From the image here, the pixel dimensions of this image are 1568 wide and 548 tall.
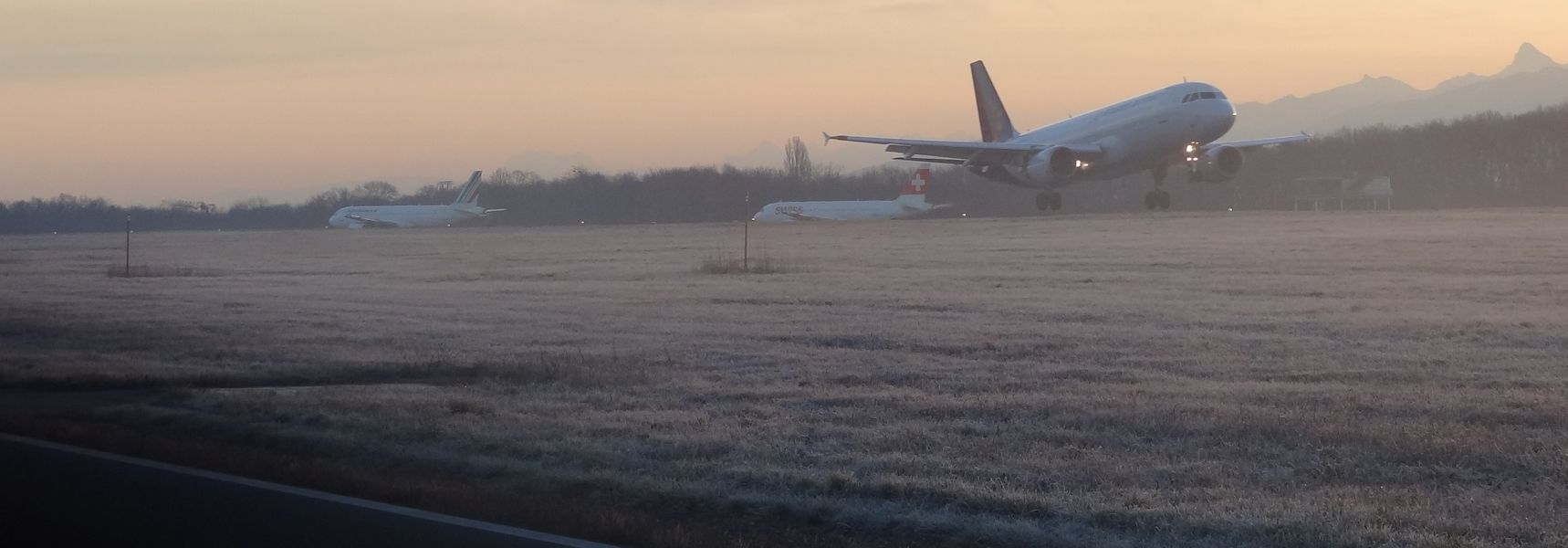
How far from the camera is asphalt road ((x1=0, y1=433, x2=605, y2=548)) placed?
745cm

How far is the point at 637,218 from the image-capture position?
73.9 metres

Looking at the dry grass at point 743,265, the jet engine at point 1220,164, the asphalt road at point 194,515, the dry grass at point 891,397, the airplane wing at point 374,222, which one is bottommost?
the asphalt road at point 194,515

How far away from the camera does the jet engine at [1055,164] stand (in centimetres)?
3884

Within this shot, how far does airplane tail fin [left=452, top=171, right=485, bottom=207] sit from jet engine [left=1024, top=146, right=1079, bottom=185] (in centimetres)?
5498

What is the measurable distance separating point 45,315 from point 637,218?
164 feet

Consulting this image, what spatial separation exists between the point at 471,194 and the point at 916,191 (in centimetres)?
3300

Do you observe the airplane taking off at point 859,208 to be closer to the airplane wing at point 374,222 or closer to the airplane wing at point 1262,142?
the airplane wing at point 374,222

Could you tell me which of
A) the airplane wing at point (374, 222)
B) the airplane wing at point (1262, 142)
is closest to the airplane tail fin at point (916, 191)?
the airplane wing at point (1262, 142)

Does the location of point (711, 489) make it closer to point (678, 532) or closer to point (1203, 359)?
point (678, 532)

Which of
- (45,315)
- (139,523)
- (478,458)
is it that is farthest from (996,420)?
(45,315)

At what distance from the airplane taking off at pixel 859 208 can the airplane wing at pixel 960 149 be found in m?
22.1

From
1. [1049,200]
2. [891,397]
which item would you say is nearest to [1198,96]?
[1049,200]

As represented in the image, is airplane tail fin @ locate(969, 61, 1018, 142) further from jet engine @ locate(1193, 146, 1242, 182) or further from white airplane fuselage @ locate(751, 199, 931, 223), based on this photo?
white airplane fuselage @ locate(751, 199, 931, 223)

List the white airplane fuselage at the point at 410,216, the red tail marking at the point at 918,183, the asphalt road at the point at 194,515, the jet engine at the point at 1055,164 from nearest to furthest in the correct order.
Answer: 1. the asphalt road at the point at 194,515
2. the jet engine at the point at 1055,164
3. the red tail marking at the point at 918,183
4. the white airplane fuselage at the point at 410,216
